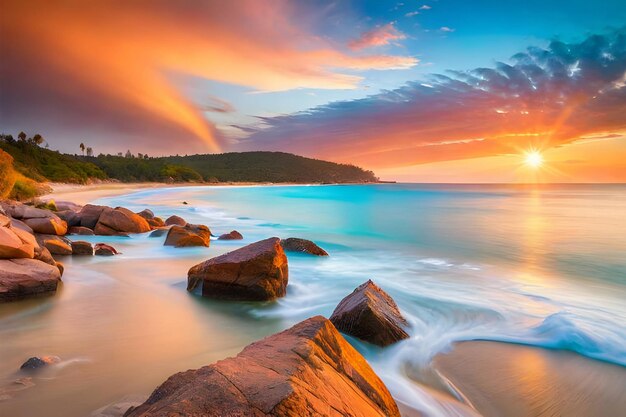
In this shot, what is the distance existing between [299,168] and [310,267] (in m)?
167

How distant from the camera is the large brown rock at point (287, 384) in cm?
227

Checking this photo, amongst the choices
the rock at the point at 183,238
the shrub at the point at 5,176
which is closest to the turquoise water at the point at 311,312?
the rock at the point at 183,238

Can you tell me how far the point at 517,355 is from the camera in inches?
244

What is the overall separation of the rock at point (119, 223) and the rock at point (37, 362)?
12.0 meters

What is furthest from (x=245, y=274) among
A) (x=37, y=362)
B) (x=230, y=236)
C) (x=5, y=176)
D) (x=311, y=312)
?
(x=5, y=176)

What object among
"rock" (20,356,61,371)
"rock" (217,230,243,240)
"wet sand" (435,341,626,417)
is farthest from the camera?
"rock" (217,230,243,240)

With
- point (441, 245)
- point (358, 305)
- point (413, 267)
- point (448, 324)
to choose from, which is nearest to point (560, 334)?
point (448, 324)

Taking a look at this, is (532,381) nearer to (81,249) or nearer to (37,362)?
(37,362)

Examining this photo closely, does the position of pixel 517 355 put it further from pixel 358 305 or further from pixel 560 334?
pixel 358 305

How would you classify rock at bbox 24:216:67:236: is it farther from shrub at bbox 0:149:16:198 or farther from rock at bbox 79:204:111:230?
shrub at bbox 0:149:16:198

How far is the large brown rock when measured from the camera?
7.46 feet

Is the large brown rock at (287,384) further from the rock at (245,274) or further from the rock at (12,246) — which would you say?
the rock at (12,246)

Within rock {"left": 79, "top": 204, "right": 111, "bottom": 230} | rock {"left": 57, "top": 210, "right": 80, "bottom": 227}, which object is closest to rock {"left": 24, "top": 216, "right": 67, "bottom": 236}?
rock {"left": 57, "top": 210, "right": 80, "bottom": 227}

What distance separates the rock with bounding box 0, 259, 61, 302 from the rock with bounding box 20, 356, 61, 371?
3083mm
